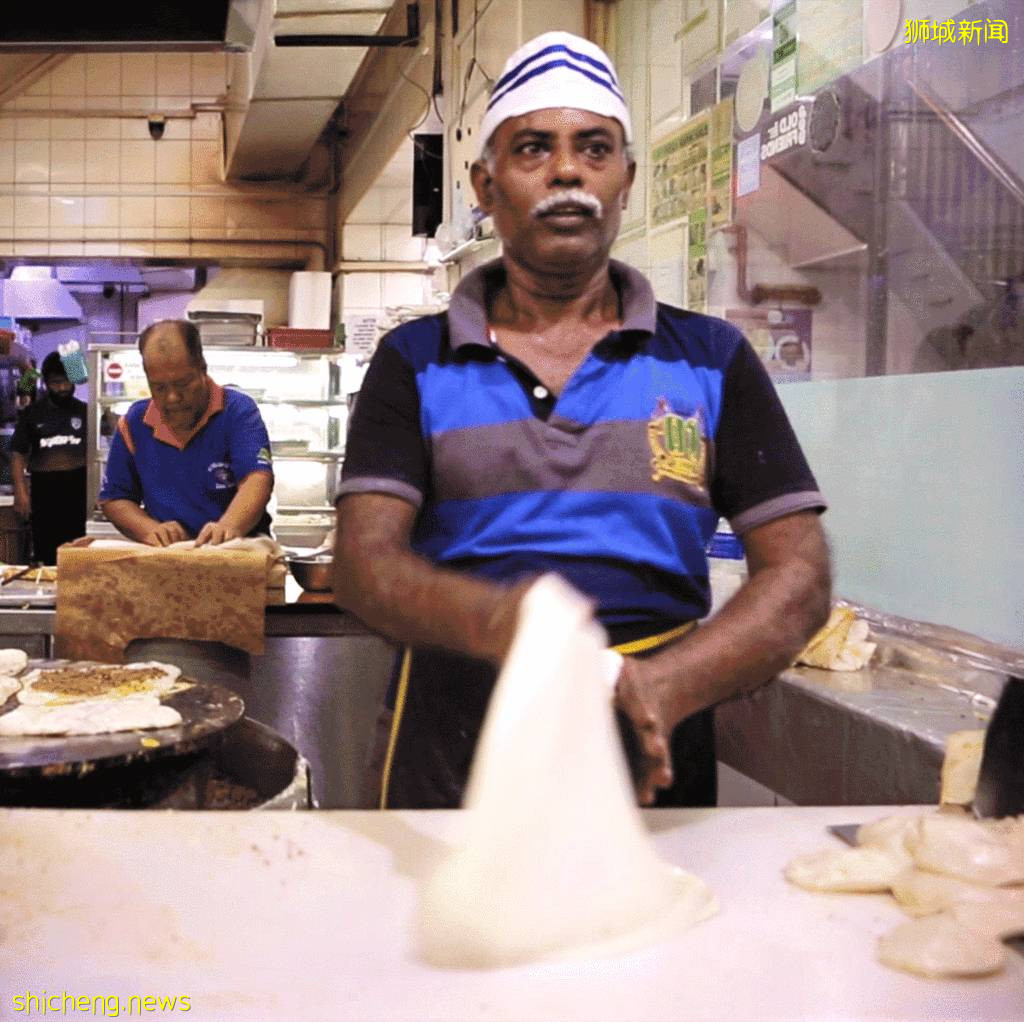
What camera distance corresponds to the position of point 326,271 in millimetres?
10898

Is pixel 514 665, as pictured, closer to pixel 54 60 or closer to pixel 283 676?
pixel 283 676

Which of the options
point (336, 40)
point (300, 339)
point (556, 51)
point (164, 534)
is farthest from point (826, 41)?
point (300, 339)

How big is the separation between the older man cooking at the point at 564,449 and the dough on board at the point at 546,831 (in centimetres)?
43

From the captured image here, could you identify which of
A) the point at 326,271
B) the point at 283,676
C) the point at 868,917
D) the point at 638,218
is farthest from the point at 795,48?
the point at 326,271

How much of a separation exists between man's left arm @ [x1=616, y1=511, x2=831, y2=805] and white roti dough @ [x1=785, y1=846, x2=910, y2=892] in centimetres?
17

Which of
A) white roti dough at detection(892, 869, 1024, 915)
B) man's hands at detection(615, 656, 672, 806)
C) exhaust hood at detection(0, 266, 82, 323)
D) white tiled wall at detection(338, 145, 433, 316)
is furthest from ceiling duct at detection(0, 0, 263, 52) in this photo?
exhaust hood at detection(0, 266, 82, 323)

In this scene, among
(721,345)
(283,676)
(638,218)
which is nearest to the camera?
(721,345)

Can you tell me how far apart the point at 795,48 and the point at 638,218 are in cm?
108

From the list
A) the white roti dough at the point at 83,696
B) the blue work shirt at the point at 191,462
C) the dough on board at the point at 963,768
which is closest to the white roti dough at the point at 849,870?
the dough on board at the point at 963,768

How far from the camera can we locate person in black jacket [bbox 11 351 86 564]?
28.7ft

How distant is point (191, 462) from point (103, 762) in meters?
2.26

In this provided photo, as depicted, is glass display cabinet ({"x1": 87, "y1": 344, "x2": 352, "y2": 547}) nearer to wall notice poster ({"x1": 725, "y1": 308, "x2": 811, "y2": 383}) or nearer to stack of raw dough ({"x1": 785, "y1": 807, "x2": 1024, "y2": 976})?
wall notice poster ({"x1": 725, "y1": 308, "x2": 811, "y2": 383})

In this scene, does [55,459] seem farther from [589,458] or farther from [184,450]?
[589,458]

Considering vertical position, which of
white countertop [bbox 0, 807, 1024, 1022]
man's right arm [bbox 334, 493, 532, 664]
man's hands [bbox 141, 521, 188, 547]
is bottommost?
white countertop [bbox 0, 807, 1024, 1022]
